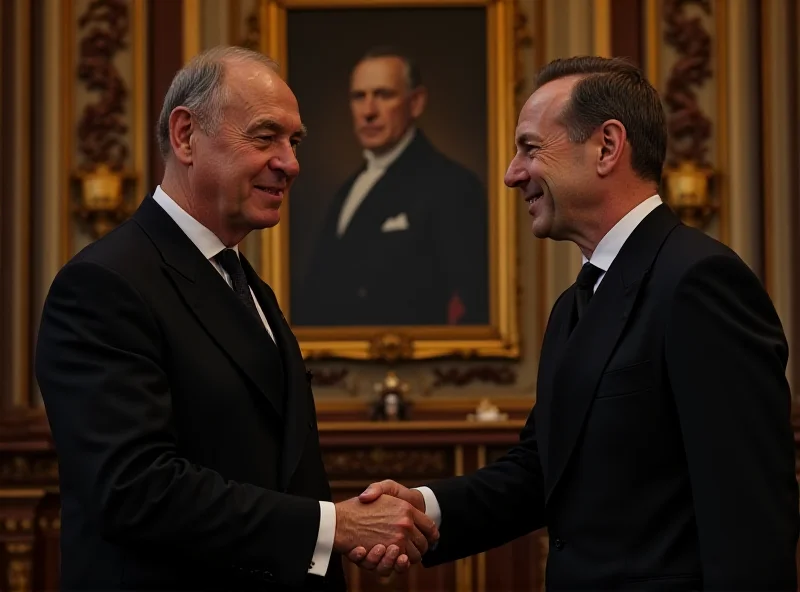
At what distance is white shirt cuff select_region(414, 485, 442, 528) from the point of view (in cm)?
314

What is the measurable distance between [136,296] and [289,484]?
1.73 ft

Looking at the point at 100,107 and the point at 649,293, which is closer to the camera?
the point at 649,293

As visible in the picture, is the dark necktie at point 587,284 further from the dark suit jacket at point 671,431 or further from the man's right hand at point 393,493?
the man's right hand at point 393,493

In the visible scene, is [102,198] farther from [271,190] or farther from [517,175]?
[517,175]

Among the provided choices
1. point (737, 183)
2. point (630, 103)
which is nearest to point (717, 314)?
point (630, 103)

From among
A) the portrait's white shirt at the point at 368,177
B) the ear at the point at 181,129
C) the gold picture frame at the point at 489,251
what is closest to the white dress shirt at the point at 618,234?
the ear at the point at 181,129

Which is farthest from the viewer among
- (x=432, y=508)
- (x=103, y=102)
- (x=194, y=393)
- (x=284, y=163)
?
(x=103, y=102)

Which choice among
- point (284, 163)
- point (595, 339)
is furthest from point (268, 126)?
point (595, 339)

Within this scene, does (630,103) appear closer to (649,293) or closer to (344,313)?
(649,293)

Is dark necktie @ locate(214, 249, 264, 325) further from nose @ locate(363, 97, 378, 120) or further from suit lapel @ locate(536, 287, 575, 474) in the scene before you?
nose @ locate(363, 97, 378, 120)

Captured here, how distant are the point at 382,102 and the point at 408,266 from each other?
0.84 meters

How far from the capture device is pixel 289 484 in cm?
267

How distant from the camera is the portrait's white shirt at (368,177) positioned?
616 centimetres

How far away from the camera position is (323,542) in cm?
260
